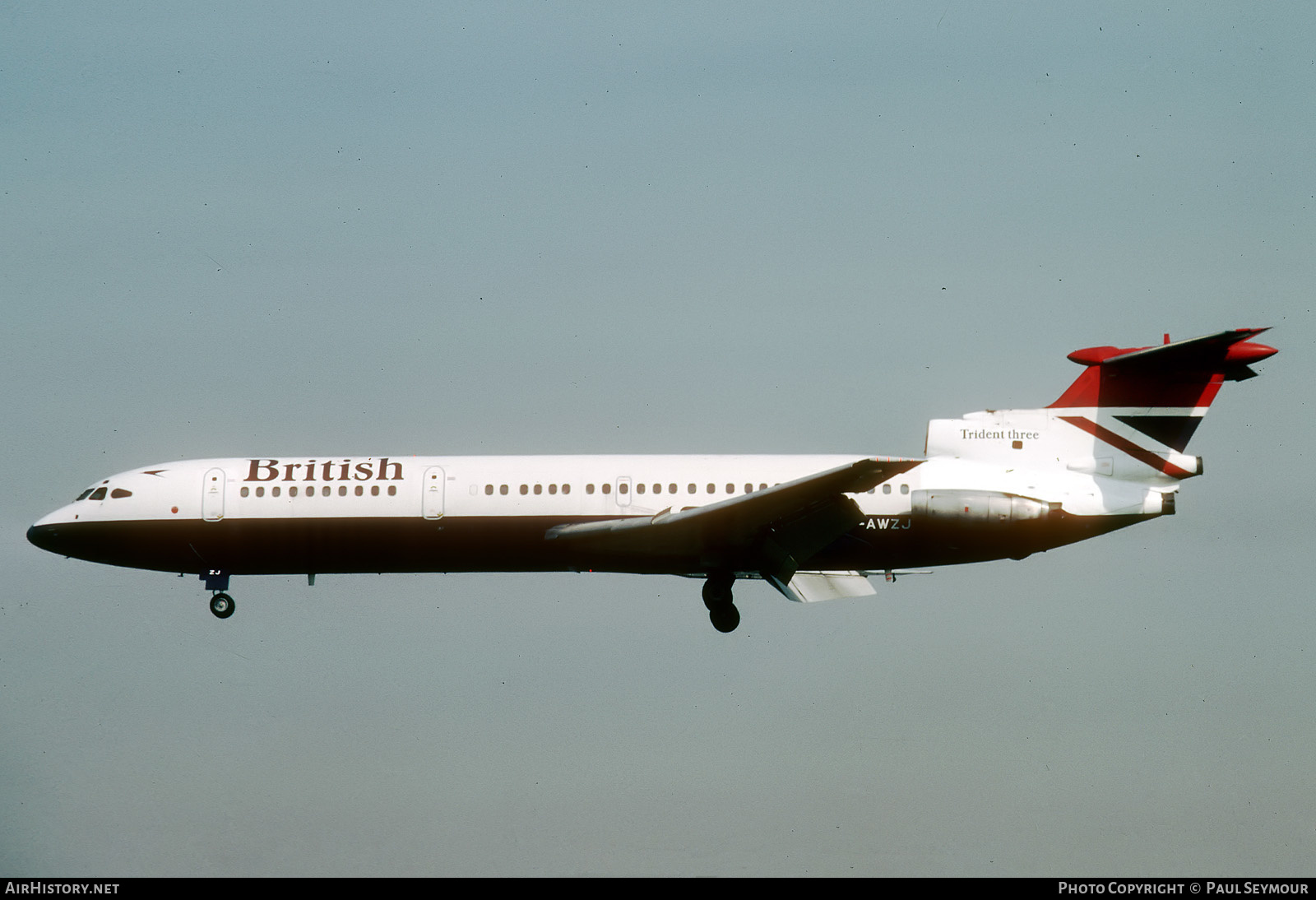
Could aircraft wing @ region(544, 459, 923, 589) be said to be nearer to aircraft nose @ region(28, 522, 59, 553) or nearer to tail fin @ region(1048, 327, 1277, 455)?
tail fin @ region(1048, 327, 1277, 455)

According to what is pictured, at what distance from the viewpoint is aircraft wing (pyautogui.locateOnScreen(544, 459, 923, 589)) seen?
85.1ft

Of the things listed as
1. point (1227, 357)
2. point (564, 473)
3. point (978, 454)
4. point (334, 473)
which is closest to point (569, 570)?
point (564, 473)

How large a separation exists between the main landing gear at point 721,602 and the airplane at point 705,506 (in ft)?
0.14

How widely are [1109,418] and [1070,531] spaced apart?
2.59 m

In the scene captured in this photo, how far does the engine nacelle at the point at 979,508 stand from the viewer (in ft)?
87.9

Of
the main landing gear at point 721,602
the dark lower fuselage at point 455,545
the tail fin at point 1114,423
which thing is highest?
the tail fin at point 1114,423

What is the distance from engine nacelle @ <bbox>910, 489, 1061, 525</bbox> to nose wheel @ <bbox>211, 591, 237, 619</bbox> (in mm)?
15134

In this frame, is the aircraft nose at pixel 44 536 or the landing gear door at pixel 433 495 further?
the aircraft nose at pixel 44 536

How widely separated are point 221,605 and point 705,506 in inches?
438

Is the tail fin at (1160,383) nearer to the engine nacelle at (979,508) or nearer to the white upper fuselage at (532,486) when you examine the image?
the white upper fuselage at (532,486)

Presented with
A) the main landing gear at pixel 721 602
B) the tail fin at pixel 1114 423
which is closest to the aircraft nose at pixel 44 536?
the main landing gear at pixel 721 602
